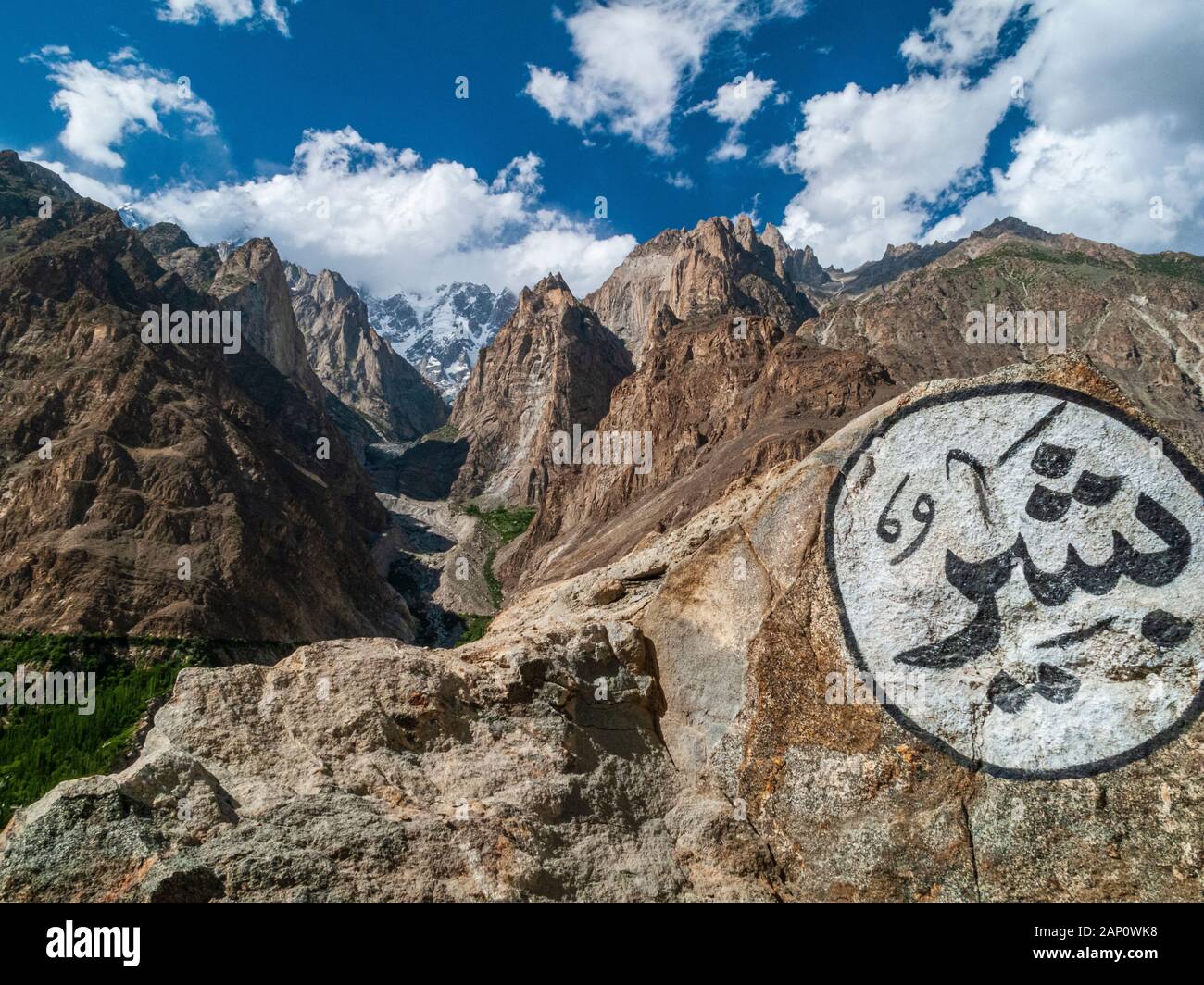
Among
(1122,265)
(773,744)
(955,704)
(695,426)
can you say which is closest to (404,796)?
(773,744)

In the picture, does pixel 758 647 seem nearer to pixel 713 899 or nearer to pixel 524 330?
pixel 713 899

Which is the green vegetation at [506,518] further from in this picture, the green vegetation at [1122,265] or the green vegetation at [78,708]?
the green vegetation at [1122,265]

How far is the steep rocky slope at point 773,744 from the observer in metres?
5.67

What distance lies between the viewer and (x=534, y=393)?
185 meters

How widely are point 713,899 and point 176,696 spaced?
5.19m

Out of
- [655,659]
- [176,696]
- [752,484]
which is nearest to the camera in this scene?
[176,696]

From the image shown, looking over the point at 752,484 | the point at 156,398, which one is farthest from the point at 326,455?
the point at 752,484

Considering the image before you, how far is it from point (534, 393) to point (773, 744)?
7111 inches

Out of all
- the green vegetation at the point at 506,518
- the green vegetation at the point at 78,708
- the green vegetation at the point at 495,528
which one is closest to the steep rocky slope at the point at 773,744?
the green vegetation at the point at 78,708

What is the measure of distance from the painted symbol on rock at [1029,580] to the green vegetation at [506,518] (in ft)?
403

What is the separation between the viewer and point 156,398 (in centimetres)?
6825

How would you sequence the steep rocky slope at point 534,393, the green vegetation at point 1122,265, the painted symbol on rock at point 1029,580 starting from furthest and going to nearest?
the green vegetation at point 1122,265 < the steep rocky slope at point 534,393 < the painted symbol on rock at point 1029,580

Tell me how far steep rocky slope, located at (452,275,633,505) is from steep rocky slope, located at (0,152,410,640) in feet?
233

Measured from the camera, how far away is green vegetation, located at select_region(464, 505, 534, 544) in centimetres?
13412
